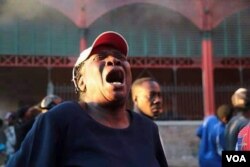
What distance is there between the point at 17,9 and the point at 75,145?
10577 mm

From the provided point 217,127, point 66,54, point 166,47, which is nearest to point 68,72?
point 66,54

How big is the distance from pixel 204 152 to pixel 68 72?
29.9ft

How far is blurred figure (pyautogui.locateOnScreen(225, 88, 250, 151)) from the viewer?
3.49m

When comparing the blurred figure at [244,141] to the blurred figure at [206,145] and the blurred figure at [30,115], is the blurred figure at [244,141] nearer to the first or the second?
the blurred figure at [30,115]

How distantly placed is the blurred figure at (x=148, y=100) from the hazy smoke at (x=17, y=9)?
8.71 m

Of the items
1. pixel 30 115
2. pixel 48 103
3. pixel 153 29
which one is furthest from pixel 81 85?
pixel 153 29

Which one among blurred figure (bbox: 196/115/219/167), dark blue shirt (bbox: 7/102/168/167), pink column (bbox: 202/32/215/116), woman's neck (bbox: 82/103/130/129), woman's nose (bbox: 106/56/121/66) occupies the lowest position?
blurred figure (bbox: 196/115/219/167)

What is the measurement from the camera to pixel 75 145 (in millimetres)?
1626

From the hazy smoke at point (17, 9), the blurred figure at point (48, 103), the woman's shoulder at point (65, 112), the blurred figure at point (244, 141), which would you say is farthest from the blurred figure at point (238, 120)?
the hazy smoke at point (17, 9)

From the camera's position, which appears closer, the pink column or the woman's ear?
the woman's ear

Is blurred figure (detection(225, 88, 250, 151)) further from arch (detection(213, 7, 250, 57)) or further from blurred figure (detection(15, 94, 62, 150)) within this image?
arch (detection(213, 7, 250, 57))

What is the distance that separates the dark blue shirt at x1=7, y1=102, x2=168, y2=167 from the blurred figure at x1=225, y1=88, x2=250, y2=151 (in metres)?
1.79

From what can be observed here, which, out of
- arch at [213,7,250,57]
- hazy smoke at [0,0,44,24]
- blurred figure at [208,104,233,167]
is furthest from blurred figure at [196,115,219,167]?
hazy smoke at [0,0,44,24]

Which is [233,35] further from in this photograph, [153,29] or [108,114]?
[108,114]
